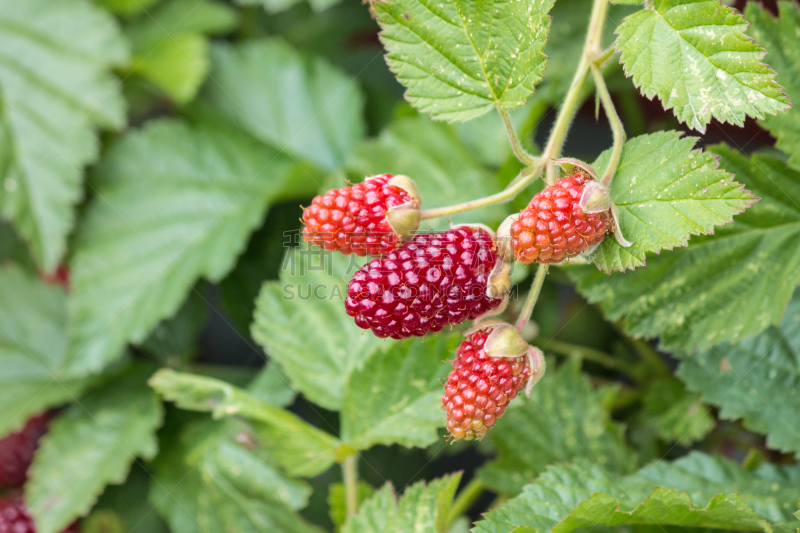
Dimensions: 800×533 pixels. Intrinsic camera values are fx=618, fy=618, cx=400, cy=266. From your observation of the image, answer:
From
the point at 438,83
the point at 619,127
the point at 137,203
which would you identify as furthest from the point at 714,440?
the point at 137,203

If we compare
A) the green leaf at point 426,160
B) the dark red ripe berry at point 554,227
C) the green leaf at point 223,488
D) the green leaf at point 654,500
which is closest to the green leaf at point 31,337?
the green leaf at point 223,488

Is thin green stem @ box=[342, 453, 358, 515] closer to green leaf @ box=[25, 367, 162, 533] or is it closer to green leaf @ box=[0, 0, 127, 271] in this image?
green leaf @ box=[25, 367, 162, 533]

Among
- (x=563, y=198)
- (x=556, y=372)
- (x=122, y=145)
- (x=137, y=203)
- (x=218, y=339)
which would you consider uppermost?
(x=563, y=198)

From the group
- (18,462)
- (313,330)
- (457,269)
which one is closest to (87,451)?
(18,462)

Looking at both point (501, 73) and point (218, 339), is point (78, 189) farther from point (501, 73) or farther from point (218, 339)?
point (501, 73)

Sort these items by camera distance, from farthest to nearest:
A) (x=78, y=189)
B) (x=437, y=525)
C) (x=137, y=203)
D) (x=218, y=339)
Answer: (x=218, y=339) → (x=137, y=203) → (x=78, y=189) → (x=437, y=525)

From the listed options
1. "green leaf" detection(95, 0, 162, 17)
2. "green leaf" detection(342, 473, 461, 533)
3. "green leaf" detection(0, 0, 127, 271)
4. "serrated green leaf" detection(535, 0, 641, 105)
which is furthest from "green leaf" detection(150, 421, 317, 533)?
"green leaf" detection(95, 0, 162, 17)
